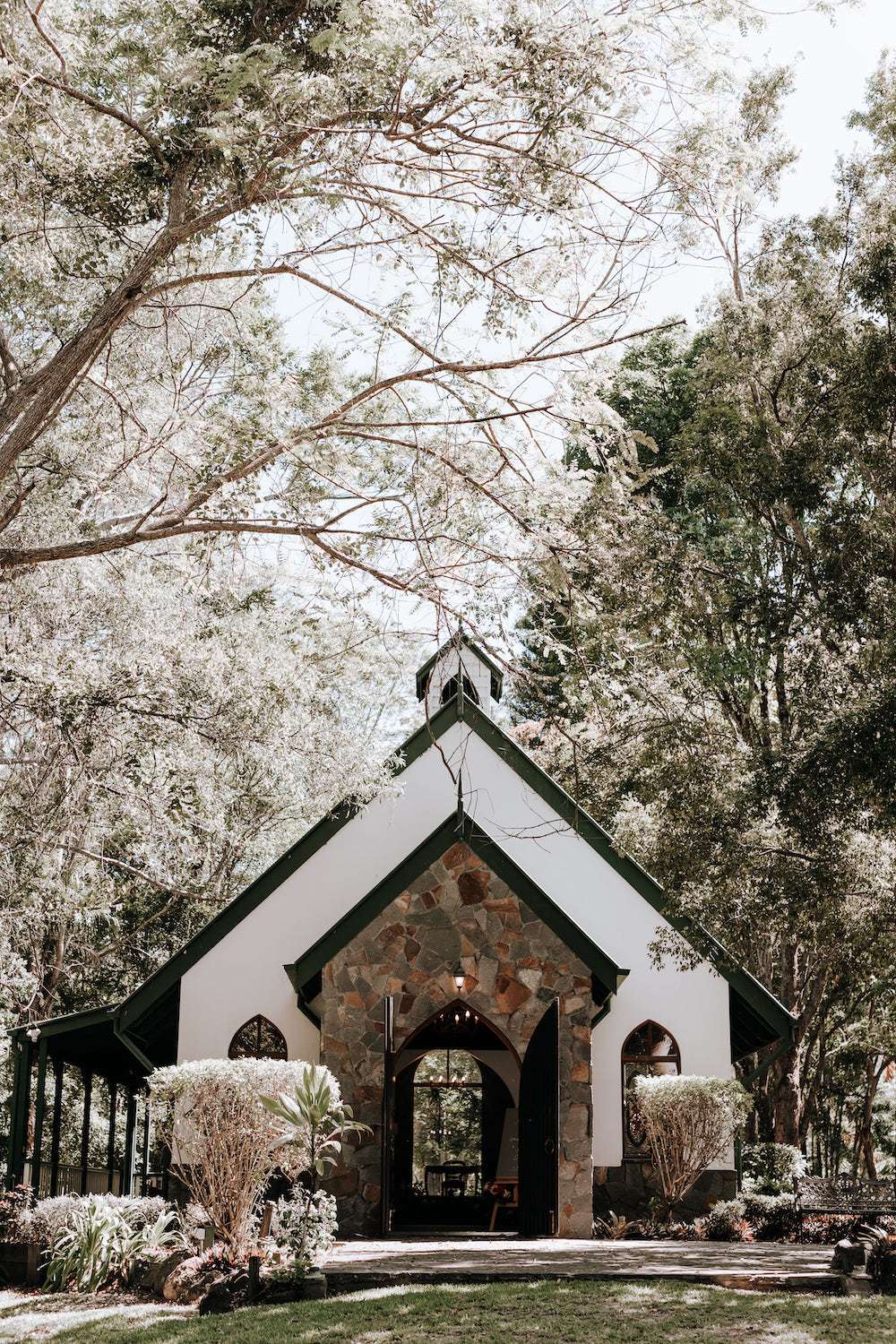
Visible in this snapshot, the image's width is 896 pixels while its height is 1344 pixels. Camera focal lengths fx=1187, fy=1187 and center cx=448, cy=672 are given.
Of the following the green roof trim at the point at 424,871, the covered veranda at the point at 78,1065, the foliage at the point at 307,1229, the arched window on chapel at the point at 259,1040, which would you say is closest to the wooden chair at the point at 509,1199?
the arched window on chapel at the point at 259,1040

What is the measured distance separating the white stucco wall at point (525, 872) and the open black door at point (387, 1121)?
1.88 m

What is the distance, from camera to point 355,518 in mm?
9219

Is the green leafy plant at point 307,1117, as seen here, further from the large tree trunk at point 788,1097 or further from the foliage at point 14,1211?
the large tree trunk at point 788,1097

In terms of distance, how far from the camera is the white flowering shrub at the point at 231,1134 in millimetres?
9789

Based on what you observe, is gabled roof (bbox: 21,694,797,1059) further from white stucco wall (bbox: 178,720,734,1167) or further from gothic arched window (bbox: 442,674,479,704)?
gothic arched window (bbox: 442,674,479,704)

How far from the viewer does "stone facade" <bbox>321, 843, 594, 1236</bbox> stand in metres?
12.5

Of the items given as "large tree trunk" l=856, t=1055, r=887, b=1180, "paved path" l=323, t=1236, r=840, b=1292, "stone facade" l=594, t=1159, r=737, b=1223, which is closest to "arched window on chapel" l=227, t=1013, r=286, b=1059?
"paved path" l=323, t=1236, r=840, b=1292

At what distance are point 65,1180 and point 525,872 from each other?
8411 millimetres

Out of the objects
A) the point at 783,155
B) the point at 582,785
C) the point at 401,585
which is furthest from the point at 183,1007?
the point at 783,155

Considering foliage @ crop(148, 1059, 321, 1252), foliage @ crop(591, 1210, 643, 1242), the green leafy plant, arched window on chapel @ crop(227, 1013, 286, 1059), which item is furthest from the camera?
arched window on chapel @ crop(227, 1013, 286, 1059)

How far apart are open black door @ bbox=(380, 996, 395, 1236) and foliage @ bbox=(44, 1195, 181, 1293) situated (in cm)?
210

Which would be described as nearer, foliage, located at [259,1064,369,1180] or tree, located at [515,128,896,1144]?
tree, located at [515,128,896,1144]

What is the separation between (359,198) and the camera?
7.78m

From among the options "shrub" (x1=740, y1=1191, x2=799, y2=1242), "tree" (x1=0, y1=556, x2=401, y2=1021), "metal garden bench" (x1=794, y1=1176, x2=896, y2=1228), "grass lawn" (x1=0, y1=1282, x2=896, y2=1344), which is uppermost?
"tree" (x1=0, y1=556, x2=401, y2=1021)
